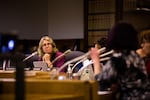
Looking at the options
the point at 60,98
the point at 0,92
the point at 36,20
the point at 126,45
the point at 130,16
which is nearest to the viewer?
the point at 60,98

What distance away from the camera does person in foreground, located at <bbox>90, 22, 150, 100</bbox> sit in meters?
2.22

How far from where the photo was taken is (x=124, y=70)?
2.21 meters

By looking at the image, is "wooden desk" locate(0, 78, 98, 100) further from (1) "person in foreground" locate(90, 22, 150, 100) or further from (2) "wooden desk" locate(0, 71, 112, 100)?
(1) "person in foreground" locate(90, 22, 150, 100)

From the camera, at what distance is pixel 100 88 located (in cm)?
233

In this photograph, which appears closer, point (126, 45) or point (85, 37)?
point (126, 45)

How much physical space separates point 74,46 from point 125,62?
5.52 metres

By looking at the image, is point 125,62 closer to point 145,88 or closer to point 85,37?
point 145,88

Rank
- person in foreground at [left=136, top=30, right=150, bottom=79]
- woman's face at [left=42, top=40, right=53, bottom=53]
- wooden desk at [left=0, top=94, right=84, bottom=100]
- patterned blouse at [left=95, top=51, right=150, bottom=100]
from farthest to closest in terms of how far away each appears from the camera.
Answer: woman's face at [left=42, top=40, right=53, bottom=53] < person in foreground at [left=136, top=30, right=150, bottom=79] < patterned blouse at [left=95, top=51, right=150, bottom=100] < wooden desk at [left=0, top=94, right=84, bottom=100]

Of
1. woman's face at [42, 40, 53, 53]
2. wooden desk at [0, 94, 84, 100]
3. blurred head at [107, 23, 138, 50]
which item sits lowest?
wooden desk at [0, 94, 84, 100]

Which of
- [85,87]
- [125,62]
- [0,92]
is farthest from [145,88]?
[0,92]

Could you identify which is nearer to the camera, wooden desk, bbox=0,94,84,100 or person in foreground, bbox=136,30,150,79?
wooden desk, bbox=0,94,84,100

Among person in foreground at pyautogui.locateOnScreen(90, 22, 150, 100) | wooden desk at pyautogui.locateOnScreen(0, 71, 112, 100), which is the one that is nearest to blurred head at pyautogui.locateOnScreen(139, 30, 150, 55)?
person in foreground at pyautogui.locateOnScreen(90, 22, 150, 100)

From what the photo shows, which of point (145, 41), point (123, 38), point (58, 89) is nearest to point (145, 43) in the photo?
point (145, 41)

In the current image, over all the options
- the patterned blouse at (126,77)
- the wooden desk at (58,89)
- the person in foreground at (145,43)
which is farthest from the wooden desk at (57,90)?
the person in foreground at (145,43)
